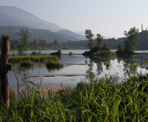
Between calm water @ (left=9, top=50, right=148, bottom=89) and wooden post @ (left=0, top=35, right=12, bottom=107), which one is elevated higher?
wooden post @ (left=0, top=35, right=12, bottom=107)

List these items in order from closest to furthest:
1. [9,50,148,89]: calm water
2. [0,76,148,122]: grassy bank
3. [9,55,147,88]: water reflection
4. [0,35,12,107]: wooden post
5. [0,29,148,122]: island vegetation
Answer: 1. [0,76,148,122]: grassy bank
2. [0,29,148,122]: island vegetation
3. [0,35,12,107]: wooden post
4. [9,50,148,89]: calm water
5. [9,55,147,88]: water reflection

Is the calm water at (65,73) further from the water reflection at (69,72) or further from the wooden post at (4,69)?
the wooden post at (4,69)

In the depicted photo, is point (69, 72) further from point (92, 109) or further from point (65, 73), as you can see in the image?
point (92, 109)

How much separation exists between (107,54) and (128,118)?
80.9 m

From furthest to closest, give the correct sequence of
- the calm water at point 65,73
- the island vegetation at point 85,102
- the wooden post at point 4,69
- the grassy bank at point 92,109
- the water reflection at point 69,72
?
the water reflection at point 69,72, the calm water at point 65,73, the wooden post at point 4,69, the island vegetation at point 85,102, the grassy bank at point 92,109

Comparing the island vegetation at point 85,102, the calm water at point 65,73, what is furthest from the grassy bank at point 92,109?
the calm water at point 65,73

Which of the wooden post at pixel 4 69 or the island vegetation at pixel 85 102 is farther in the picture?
the wooden post at pixel 4 69

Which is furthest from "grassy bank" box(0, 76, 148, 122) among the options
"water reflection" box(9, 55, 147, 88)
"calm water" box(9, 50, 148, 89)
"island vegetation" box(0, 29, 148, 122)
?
"water reflection" box(9, 55, 147, 88)

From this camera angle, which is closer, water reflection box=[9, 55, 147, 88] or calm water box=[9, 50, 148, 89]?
calm water box=[9, 50, 148, 89]

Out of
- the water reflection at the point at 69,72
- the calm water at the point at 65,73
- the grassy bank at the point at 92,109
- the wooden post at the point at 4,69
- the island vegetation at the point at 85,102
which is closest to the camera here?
the grassy bank at the point at 92,109

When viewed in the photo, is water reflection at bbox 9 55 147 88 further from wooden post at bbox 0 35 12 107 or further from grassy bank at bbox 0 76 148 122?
grassy bank at bbox 0 76 148 122

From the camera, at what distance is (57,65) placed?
40.5 m

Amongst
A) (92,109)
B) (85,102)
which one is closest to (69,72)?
(85,102)

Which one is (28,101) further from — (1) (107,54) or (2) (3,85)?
(1) (107,54)
